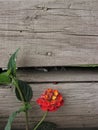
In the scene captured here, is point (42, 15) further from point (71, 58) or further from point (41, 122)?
point (41, 122)

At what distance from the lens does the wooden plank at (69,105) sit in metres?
1.19

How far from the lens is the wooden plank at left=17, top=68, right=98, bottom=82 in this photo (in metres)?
1.18

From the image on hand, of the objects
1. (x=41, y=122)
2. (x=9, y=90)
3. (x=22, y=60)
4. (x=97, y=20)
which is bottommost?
(x=41, y=122)

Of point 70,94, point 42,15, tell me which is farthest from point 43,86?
point 42,15

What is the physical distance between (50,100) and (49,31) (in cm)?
23

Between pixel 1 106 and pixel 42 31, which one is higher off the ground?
pixel 42 31

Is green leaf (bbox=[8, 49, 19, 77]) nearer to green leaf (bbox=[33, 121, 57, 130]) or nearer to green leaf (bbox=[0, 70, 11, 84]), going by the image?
green leaf (bbox=[0, 70, 11, 84])

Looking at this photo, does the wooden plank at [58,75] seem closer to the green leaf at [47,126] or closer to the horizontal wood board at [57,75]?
the horizontal wood board at [57,75]

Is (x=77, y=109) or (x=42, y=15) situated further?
(x=77, y=109)

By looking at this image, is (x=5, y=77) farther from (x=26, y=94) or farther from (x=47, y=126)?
(x=47, y=126)

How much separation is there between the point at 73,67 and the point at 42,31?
0.57ft

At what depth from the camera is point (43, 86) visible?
119 centimetres

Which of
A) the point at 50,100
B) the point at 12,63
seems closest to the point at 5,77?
the point at 12,63

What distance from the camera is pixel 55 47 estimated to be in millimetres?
1145
